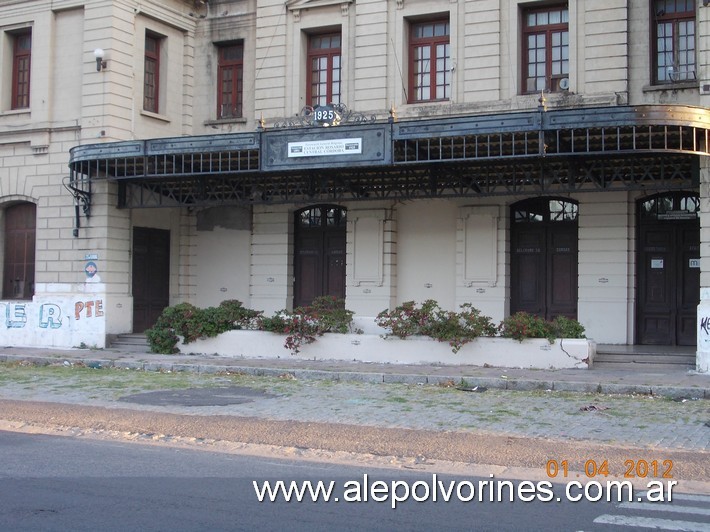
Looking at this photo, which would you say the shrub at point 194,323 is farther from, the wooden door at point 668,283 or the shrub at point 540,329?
the wooden door at point 668,283

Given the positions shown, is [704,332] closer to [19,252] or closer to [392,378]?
[392,378]

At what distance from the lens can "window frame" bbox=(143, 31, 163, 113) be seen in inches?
966

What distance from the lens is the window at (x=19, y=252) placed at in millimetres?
24766

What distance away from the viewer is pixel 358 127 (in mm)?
19422

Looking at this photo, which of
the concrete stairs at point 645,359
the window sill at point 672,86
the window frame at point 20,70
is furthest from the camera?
the window frame at point 20,70

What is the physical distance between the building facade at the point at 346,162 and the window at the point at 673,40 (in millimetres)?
48

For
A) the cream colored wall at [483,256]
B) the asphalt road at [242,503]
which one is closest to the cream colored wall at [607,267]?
the cream colored wall at [483,256]

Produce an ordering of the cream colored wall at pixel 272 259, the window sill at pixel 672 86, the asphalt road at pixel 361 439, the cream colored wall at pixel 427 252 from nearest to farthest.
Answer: the asphalt road at pixel 361 439
the window sill at pixel 672 86
the cream colored wall at pixel 427 252
the cream colored wall at pixel 272 259

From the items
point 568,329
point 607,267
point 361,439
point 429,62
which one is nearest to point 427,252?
point 607,267

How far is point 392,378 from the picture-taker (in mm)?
17375

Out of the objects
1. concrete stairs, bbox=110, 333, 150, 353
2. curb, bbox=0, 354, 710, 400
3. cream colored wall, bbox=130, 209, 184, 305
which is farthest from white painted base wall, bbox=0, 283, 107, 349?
cream colored wall, bbox=130, 209, 184, 305

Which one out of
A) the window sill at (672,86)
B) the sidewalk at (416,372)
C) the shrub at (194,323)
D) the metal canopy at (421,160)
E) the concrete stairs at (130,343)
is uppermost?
the window sill at (672,86)

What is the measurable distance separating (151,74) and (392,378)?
12.5 metres

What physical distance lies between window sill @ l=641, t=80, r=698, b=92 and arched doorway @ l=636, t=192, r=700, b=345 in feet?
7.95
